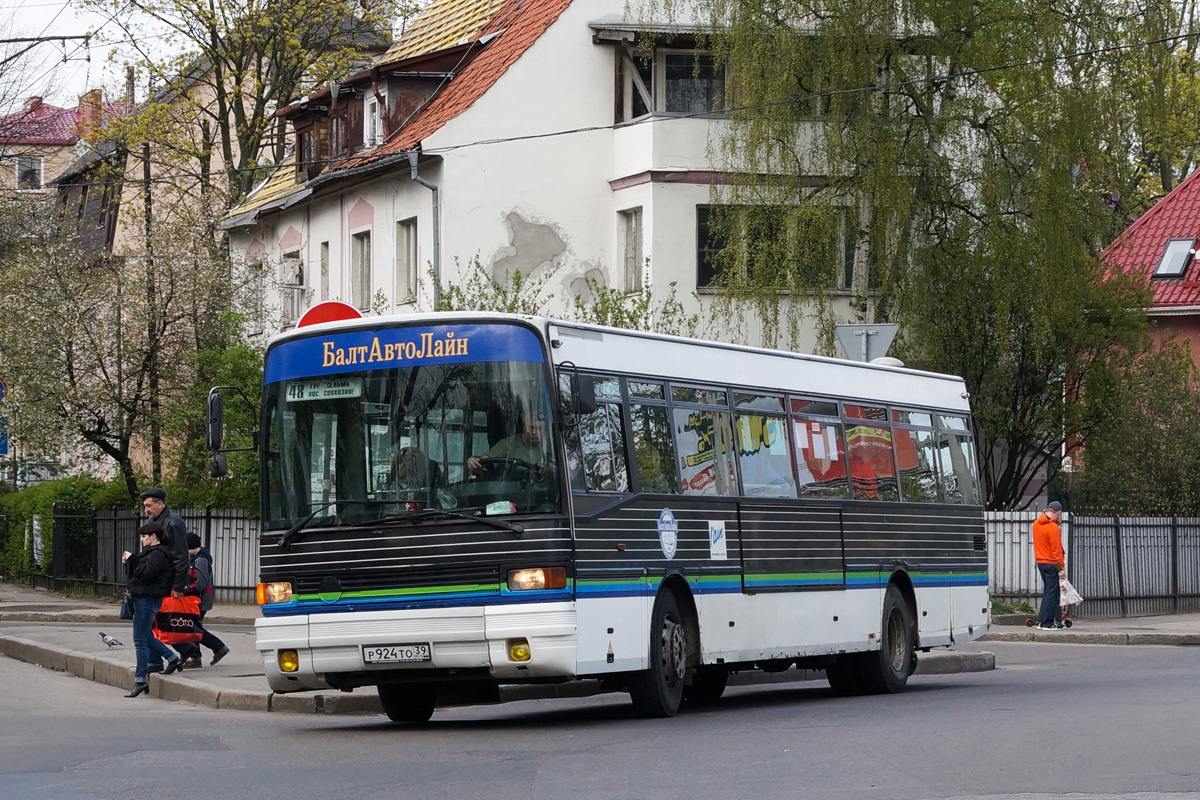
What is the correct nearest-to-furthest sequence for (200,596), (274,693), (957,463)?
(274,693), (200,596), (957,463)

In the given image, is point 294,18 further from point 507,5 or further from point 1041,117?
point 1041,117

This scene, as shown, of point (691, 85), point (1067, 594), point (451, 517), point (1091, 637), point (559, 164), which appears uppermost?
point (691, 85)

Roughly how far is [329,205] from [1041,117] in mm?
16059

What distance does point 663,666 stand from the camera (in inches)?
547

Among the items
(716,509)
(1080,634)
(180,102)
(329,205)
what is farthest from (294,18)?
(716,509)

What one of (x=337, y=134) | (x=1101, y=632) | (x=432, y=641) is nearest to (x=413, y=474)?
(x=432, y=641)

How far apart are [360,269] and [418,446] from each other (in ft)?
84.7

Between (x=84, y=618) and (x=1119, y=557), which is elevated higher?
(x=1119, y=557)

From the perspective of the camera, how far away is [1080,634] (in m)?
25.7

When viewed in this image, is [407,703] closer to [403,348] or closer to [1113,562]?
[403,348]

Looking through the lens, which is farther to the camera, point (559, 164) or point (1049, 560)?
point (559, 164)

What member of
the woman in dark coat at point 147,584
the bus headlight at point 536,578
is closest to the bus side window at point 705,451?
the bus headlight at point 536,578

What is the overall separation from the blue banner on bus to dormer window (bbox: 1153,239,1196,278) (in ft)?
114

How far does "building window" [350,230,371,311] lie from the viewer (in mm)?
38000
